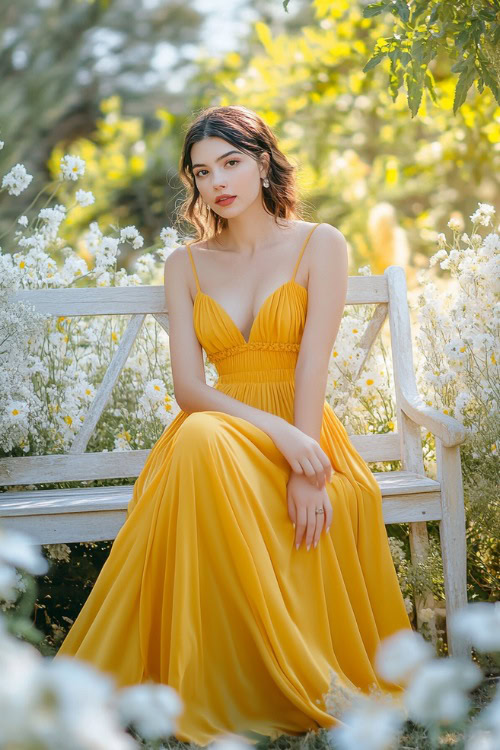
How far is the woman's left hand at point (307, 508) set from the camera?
2330 millimetres

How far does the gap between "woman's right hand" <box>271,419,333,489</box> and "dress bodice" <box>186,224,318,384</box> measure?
388 mm

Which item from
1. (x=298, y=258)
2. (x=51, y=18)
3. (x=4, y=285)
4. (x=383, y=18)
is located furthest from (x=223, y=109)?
(x=51, y=18)

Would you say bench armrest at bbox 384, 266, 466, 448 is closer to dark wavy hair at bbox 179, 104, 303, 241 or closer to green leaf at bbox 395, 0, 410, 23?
dark wavy hair at bbox 179, 104, 303, 241

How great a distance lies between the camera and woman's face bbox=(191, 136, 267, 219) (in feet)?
8.91

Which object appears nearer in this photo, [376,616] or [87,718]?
[87,718]

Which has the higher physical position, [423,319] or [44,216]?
[44,216]

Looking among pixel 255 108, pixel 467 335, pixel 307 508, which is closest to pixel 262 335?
pixel 307 508

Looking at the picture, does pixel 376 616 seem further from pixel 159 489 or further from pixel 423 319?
pixel 423 319

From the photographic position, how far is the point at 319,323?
2.65 metres

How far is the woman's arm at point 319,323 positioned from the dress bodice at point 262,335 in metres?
0.05

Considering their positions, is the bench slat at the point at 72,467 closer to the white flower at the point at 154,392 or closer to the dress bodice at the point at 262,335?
the white flower at the point at 154,392

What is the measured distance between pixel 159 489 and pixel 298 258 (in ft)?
2.95

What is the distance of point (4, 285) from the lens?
2961 millimetres

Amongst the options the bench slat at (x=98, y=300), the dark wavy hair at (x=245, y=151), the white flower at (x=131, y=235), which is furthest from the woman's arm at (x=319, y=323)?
the white flower at (x=131, y=235)
